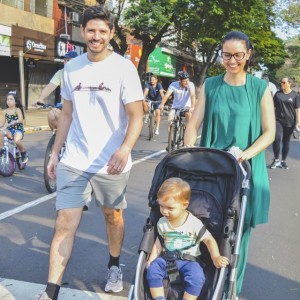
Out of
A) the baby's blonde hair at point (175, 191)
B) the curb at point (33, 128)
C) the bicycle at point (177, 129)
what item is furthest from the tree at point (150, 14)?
the baby's blonde hair at point (175, 191)

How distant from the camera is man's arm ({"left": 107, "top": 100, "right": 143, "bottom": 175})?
11.0ft

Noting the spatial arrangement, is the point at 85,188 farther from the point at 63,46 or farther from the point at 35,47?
the point at 63,46

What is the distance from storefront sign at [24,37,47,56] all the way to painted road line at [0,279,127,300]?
18.4m

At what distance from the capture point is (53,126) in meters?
6.68

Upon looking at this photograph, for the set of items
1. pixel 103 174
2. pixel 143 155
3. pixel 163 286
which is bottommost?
pixel 143 155

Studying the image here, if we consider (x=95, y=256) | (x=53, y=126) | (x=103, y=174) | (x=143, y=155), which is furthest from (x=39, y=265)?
(x=143, y=155)

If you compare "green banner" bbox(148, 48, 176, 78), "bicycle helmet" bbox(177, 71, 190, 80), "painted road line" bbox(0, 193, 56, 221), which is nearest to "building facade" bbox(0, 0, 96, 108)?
"bicycle helmet" bbox(177, 71, 190, 80)

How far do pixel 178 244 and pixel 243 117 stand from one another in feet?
3.11

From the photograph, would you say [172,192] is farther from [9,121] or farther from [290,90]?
[290,90]

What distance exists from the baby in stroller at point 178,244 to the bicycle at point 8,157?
17.9 feet

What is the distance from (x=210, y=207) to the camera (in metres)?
3.16

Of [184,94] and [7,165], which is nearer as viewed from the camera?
[7,165]

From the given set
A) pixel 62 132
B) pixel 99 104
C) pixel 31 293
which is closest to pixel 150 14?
pixel 62 132

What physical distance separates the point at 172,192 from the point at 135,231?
2501 millimetres
